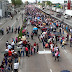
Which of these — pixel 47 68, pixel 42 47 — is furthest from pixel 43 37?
pixel 47 68

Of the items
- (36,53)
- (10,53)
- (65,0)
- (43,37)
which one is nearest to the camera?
(10,53)

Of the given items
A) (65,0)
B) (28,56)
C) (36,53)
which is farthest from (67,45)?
(65,0)

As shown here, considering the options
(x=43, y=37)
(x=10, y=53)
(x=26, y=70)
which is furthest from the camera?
(x=43, y=37)

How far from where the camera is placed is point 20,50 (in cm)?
2167

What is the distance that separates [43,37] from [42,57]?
260 inches

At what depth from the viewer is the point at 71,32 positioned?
1242 inches

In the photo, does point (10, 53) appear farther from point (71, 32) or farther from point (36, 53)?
point (71, 32)

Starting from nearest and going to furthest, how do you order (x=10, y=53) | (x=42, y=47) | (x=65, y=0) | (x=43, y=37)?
(x=10, y=53), (x=42, y=47), (x=43, y=37), (x=65, y=0)

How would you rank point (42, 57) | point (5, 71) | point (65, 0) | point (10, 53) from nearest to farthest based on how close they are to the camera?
point (5, 71) → point (10, 53) → point (42, 57) → point (65, 0)

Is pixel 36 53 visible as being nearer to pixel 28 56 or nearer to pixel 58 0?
pixel 28 56

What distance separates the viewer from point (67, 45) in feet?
82.5

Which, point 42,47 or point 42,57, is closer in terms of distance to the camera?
point 42,57

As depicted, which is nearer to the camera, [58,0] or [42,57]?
[42,57]

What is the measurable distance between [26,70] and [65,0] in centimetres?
15469
